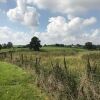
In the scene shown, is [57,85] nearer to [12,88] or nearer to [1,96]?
[1,96]

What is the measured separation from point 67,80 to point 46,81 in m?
5.03

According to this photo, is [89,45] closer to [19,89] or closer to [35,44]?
[35,44]

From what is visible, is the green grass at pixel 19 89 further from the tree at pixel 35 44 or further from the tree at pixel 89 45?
the tree at pixel 89 45

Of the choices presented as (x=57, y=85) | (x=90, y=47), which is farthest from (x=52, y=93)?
(x=90, y=47)

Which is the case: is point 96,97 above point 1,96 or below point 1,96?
above

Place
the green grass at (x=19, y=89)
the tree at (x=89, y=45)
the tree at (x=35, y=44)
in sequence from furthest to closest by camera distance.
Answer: the tree at (x=89, y=45), the tree at (x=35, y=44), the green grass at (x=19, y=89)

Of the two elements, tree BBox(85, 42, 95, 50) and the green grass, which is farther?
tree BBox(85, 42, 95, 50)

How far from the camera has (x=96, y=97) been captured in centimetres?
1219

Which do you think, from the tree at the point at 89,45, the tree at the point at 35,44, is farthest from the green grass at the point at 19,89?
the tree at the point at 89,45

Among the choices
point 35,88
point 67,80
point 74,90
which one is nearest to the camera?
point 74,90

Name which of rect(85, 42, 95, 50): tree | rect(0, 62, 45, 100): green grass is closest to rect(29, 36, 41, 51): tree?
rect(85, 42, 95, 50): tree

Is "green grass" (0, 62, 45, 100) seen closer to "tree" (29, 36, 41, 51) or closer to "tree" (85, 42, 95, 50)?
"tree" (29, 36, 41, 51)

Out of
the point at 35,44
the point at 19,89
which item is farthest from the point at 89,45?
the point at 19,89

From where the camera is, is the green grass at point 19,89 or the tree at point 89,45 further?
the tree at point 89,45
